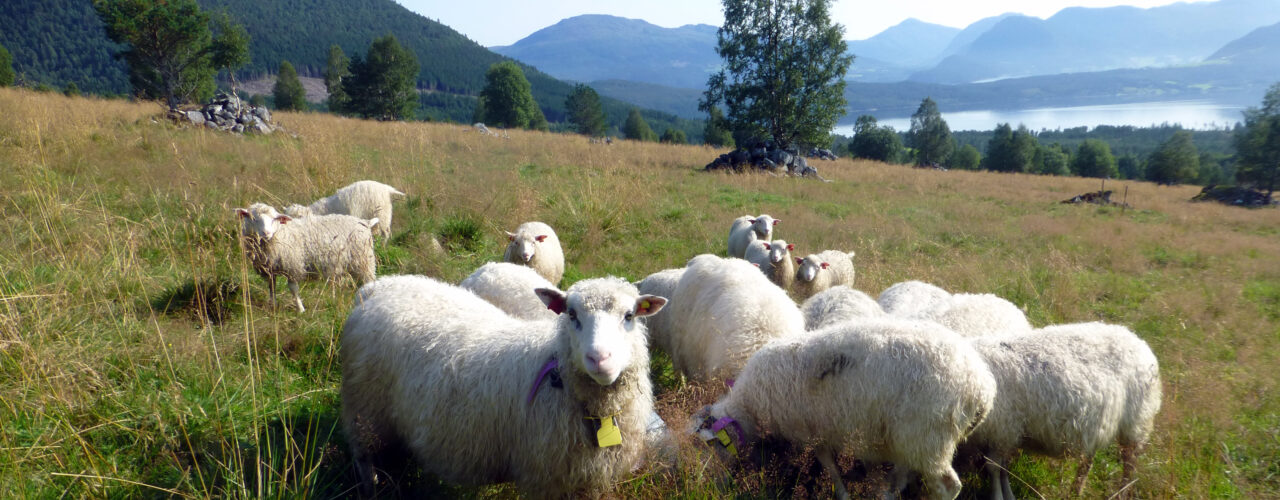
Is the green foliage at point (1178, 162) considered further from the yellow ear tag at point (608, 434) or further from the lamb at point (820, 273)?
the yellow ear tag at point (608, 434)

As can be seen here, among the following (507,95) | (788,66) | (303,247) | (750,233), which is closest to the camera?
(303,247)

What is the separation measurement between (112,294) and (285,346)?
1.39 meters

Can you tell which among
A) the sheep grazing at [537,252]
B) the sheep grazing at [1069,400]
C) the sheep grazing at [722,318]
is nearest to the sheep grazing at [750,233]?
the sheep grazing at [537,252]

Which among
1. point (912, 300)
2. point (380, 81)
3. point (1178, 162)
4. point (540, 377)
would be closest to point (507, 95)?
point (380, 81)

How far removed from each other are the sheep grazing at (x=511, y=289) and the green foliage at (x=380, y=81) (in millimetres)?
52172

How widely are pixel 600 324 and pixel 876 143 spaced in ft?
247

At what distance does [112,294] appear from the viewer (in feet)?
15.0

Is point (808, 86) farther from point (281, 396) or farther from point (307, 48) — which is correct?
point (307, 48)

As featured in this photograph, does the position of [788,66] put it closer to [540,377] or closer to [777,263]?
[777,263]

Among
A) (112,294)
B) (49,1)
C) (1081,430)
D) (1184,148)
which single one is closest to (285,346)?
(112,294)

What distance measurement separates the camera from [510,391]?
3186mm

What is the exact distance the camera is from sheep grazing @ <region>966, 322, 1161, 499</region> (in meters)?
3.67

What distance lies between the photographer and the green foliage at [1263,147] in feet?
113

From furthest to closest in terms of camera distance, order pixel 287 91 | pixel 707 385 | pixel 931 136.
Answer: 1. pixel 931 136
2. pixel 287 91
3. pixel 707 385
